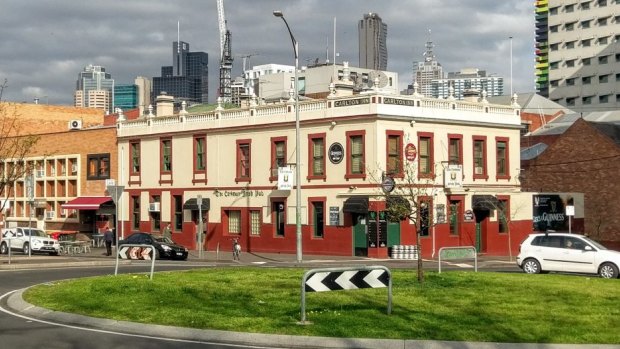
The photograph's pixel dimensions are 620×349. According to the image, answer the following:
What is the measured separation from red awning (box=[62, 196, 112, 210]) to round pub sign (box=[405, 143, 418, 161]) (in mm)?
24203

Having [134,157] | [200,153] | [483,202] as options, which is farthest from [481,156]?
[134,157]

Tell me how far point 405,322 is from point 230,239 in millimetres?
37447

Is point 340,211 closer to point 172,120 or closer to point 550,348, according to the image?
point 172,120

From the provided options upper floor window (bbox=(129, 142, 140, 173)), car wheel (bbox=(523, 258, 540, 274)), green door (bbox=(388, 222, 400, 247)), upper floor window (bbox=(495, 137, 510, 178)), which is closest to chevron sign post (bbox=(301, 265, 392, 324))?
car wheel (bbox=(523, 258, 540, 274))

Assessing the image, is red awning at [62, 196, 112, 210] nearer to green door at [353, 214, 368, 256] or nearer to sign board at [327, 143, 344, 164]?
sign board at [327, 143, 344, 164]

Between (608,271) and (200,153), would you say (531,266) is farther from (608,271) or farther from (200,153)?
(200,153)

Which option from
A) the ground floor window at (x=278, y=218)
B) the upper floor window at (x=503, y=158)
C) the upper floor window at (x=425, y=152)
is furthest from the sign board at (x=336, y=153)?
the upper floor window at (x=503, y=158)

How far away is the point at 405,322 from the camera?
50.6 feet

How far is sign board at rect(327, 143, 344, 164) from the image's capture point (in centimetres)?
4619

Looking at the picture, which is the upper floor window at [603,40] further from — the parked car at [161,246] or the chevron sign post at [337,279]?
the chevron sign post at [337,279]

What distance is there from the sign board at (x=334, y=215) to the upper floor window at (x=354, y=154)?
1.92 m

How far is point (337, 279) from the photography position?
51.9ft

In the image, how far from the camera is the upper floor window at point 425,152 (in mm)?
46909

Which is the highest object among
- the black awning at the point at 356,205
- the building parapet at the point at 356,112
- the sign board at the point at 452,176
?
the building parapet at the point at 356,112
